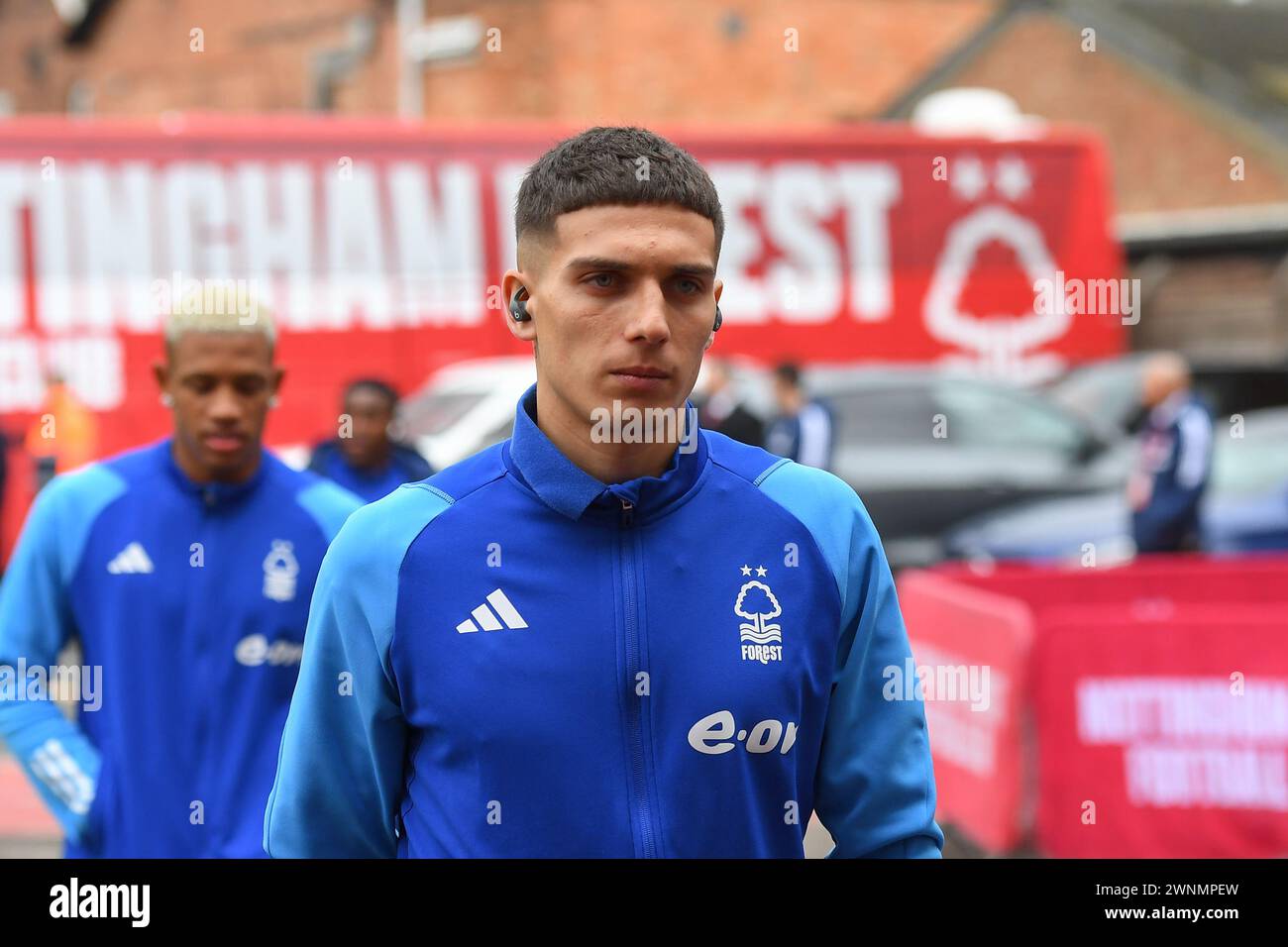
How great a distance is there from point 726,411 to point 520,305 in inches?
324

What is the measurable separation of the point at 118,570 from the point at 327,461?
3.68 meters

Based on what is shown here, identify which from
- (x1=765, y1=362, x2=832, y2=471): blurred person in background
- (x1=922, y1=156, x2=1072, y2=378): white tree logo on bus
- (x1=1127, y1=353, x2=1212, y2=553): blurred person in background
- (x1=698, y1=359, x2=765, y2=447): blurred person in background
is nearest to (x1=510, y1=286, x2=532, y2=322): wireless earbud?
(x1=698, y1=359, x2=765, y2=447): blurred person in background

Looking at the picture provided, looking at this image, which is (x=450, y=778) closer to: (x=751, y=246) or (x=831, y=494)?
(x=831, y=494)

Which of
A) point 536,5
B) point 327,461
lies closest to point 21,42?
point 536,5

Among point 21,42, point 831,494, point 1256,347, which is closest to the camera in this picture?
point 831,494

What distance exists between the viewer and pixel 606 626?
199 cm

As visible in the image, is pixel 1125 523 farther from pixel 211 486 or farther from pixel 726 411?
pixel 211 486

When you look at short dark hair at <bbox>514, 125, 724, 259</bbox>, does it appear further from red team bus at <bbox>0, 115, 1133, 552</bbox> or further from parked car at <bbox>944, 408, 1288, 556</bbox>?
red team bus at <bbox>0, 115, 1133, 552</bbox>

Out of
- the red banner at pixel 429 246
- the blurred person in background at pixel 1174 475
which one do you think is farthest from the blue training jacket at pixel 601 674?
the red banner at pixel 429 246

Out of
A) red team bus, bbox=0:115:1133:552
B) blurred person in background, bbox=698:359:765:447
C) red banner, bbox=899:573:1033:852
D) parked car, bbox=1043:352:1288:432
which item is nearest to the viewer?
red banner, bbox=899:573:1033:852

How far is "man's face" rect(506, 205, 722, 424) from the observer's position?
199 centimetres

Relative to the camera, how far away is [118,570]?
3.33m

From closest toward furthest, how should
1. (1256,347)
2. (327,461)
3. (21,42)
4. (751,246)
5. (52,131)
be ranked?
(327,461), (52,131), (751,246), (1256,347), (21,42)

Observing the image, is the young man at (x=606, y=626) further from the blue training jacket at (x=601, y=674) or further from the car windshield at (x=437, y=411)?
the car windshield at (x=437, y=411)
